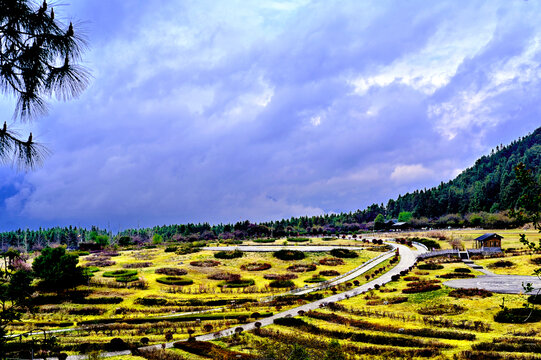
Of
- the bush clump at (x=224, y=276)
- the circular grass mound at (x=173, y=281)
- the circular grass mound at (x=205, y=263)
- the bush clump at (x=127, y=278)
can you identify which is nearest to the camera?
the bush clump at (x=127, y=278)

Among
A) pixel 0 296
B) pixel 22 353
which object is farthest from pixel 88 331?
pixel 0 296

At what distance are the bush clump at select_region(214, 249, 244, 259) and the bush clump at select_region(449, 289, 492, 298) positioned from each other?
134ft

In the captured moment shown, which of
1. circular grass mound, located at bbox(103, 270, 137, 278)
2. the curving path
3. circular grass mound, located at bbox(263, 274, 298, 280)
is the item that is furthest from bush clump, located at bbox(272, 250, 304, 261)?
circular grass mound, located at bbox(103, 270, 137, 278)

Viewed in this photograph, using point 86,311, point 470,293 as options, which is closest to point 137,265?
point 86,311

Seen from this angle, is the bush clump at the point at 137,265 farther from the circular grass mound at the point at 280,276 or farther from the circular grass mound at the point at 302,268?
the circular grass mound at the point at 302,268

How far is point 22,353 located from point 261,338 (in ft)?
51.1

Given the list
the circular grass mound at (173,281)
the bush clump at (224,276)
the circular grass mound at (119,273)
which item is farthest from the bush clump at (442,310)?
the circular grass mound at (119,273)

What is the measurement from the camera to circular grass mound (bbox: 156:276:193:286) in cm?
5396

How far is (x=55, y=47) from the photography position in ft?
27.2

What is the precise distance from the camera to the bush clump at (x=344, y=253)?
7025cm

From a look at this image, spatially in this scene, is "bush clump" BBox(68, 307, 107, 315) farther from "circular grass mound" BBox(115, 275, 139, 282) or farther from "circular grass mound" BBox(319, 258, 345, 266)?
"circular grass mound" BBox(319, 258, 345, 266)

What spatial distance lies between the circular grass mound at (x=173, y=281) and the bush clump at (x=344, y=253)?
28.0m

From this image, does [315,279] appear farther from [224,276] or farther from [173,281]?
[173,281]

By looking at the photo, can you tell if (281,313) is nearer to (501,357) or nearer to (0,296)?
(501,357)
